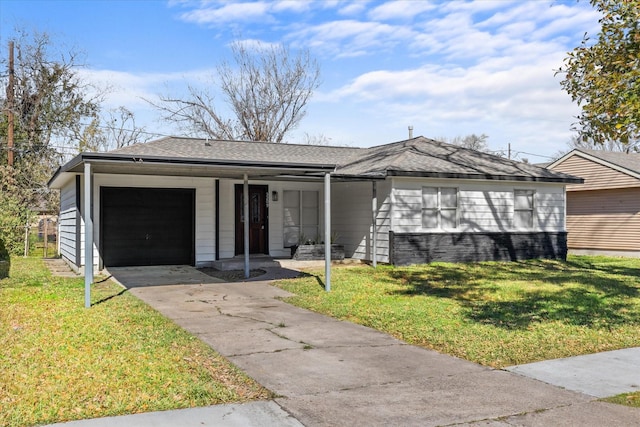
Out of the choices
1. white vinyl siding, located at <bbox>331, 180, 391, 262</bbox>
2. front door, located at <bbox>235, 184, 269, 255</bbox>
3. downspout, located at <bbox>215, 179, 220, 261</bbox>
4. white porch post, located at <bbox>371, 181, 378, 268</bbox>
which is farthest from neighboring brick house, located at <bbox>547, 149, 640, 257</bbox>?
downspout, located at <bbox>215, 179, 220, 261</bbox>

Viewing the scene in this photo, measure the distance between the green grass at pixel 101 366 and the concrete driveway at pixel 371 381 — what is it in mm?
390

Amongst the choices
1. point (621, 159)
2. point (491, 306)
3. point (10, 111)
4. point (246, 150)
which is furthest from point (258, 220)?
point (621, 159)

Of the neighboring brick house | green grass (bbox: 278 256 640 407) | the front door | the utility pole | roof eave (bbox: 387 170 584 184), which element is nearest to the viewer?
green grass (bbox: 278 256 640 407)

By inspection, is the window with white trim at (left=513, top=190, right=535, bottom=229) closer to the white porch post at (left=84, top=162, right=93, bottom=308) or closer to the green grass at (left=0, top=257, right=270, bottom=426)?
the green grass at (left=0, top=257, right=270, bottom=426)

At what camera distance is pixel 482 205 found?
16.6 meters

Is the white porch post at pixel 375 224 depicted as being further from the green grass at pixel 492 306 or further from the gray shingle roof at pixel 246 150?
the gray shingle roof at pixel 246 150

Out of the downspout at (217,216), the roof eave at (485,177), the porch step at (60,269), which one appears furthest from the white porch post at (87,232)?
the roof eave at (485,177)

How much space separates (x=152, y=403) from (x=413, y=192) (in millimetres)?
11775

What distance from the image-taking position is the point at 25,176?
25.6 m

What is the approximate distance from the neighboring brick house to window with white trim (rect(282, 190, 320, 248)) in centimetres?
1046

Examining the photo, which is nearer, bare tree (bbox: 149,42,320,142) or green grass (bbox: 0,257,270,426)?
green grass (bbox: 0,257,270,426)

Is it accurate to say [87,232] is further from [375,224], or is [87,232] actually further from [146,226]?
[375,224]

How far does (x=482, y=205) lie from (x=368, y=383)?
1222 cm

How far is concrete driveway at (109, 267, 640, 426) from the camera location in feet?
14.5
